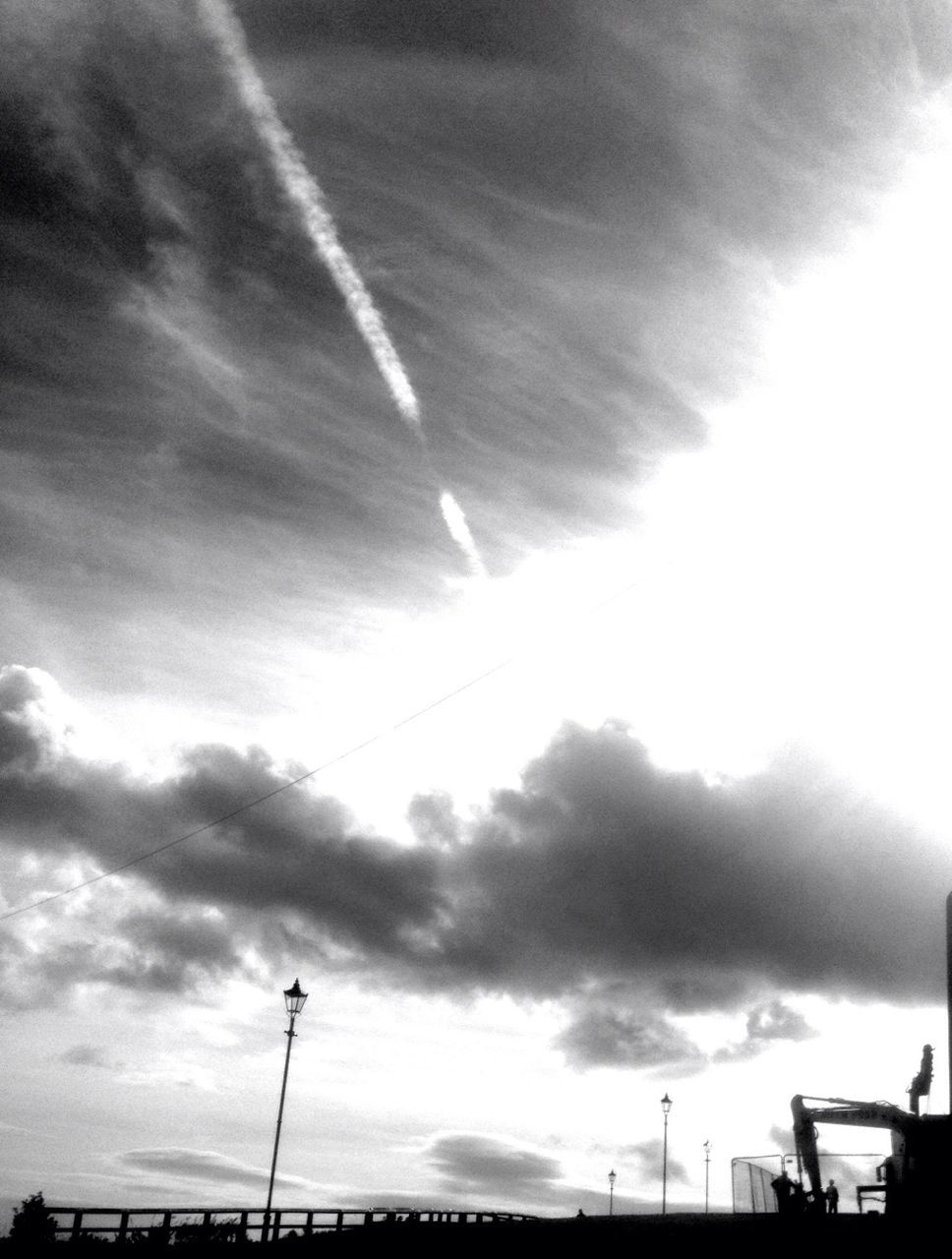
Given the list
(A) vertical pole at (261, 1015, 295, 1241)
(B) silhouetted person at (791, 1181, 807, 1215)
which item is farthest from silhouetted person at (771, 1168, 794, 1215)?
(A) vertical pole at (261, 1015, 295, 1241)

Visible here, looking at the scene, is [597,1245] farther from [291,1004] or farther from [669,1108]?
[669,1108]

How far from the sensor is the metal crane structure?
82.8 ft

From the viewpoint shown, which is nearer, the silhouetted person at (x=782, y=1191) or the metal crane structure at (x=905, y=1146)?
the metal crane structure at (x=905, y=1146)

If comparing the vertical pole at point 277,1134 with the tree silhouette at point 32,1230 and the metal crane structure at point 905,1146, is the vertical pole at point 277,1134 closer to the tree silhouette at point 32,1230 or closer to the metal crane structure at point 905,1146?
the tree silhouette at point 32,1230

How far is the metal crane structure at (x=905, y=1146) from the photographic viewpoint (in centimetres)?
2522

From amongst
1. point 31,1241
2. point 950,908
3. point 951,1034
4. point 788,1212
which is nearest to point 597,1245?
point 788,1212

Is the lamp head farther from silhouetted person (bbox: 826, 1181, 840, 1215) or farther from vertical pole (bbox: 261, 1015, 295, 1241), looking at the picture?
silhouetted person (bbox: 826, 1181, 840, 1215)

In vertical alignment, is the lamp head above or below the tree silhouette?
above

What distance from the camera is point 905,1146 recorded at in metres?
27.0

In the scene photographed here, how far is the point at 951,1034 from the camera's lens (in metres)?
25.5

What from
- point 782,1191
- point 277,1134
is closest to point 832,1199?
point 782,1191

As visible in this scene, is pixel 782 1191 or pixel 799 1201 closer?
pixel 799 1201

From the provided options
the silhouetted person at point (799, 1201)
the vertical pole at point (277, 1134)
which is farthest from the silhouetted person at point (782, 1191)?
the vertical pole at point (277, 1134)

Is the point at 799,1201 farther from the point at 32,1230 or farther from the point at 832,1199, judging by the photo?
the point at 32,1230
